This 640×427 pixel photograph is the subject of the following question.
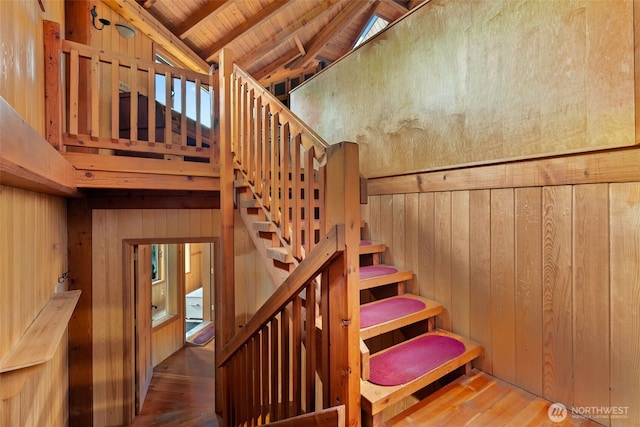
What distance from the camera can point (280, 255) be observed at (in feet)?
5.68

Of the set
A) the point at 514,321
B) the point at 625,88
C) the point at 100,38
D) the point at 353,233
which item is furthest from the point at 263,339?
the point at 100,38

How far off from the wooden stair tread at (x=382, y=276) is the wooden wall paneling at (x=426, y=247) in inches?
3.7

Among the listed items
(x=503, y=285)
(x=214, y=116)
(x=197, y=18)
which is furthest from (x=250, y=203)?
(x=197, y=18)

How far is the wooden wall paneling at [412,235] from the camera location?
2.04 metres

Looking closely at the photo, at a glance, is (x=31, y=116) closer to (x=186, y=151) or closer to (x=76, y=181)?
(x=76, y=181)

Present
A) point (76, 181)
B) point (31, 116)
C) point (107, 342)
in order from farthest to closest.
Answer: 1. point (107, 342)
2. point (76, 181)
3. point (31, 116)

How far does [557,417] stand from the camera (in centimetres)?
130

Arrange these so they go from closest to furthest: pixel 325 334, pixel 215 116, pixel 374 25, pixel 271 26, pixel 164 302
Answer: pixel 325 334 → pixel 215 116 → pixel 271 26 → pixel 164 302 → pixel 374 25

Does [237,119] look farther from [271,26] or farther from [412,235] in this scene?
[271,26]

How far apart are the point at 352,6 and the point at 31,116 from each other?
13.6ft

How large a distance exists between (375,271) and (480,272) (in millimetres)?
642

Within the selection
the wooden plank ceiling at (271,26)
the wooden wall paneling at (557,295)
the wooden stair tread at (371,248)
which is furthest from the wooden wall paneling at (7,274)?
the wooden plank ceiling at (271,26)

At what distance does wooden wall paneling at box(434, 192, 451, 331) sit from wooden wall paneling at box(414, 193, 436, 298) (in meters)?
0.03

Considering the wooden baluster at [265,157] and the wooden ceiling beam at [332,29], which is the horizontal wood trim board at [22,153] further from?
the wooden ceiling beam at [332,29]
